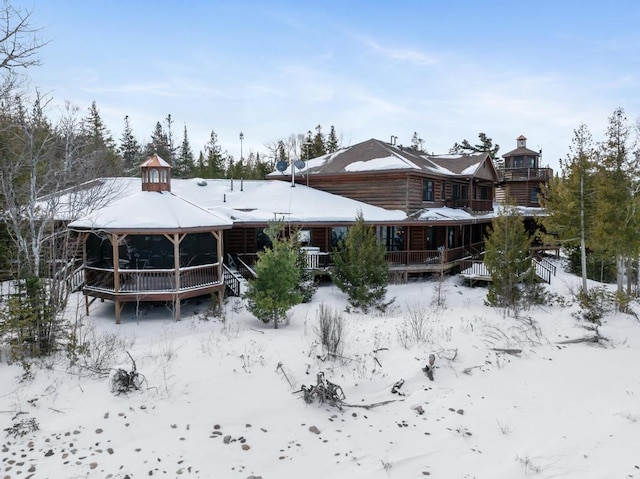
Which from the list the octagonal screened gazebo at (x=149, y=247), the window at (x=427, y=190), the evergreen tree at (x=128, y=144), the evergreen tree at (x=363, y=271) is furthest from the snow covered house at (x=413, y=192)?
the evergreen tree at (x=128, y=144)

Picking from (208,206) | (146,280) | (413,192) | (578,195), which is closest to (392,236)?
(413,192)

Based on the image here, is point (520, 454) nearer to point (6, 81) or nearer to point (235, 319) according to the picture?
point (235, 319)

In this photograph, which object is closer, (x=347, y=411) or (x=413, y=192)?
(x=347, y=411)

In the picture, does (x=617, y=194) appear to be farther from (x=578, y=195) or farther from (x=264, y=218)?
(x=264, y=218)

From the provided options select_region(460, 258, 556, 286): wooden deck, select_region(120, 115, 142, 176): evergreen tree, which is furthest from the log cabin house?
select_region(120, 115, 142, 176): evergreen tree

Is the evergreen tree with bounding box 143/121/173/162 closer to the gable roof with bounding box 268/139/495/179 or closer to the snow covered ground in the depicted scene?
the gable roof with bounding box 268/139/495/179

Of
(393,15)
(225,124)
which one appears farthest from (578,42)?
(225,124)
